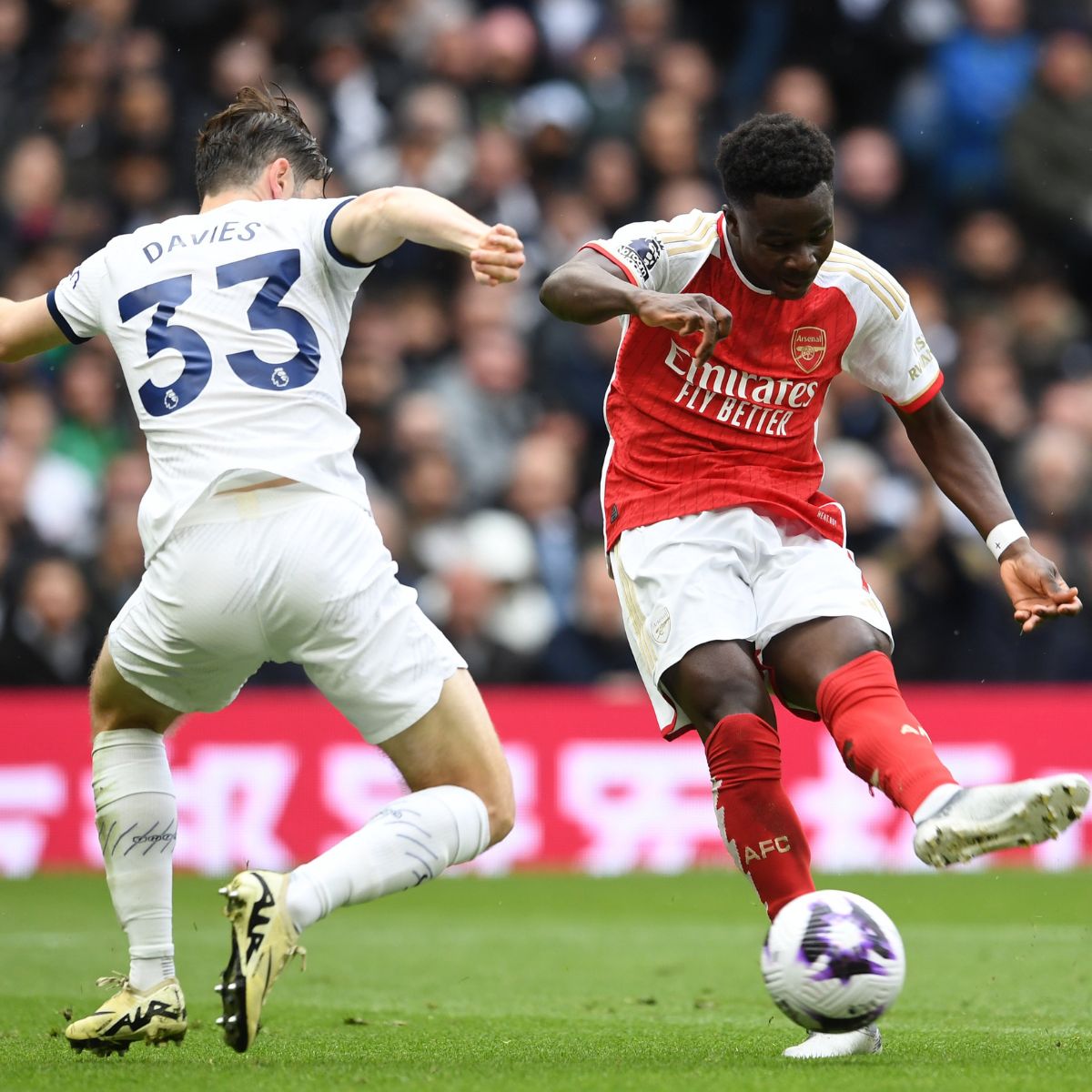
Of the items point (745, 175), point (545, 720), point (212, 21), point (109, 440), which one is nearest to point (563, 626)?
point (545, 720)

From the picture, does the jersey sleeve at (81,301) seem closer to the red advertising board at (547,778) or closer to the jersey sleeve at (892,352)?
the jersey sleeve at (892,352)

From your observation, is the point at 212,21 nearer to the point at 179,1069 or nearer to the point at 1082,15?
the point at 1082,15

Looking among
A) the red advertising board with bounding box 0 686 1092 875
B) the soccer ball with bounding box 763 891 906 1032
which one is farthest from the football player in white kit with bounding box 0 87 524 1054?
the red advertising board with bounding box 0 686 1092 875

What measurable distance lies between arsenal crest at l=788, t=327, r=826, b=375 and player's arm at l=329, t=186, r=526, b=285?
3.64ft

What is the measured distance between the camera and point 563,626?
35.7 ft

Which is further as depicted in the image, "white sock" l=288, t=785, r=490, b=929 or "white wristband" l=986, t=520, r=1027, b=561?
"white wristband" l=986, t=520, r=1027, b=561

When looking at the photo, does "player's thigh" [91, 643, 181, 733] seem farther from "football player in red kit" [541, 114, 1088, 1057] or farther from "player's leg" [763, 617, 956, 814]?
"player's leg" [763, 617, 956, 814]

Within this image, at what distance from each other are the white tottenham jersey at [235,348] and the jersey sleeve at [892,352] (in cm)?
149

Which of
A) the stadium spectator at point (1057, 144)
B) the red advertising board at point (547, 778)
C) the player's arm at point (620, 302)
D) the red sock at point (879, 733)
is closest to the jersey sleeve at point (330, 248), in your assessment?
the player's arm at point (620, 302)

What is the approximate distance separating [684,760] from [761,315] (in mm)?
5464

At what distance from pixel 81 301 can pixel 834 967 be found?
96.0 inches

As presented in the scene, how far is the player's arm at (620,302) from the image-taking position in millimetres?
4125

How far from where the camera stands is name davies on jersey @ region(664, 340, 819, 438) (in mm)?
5090

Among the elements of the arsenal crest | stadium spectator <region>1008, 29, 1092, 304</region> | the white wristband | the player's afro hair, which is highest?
stadium spectator <region>1008, 29, 1092, 304</region>
